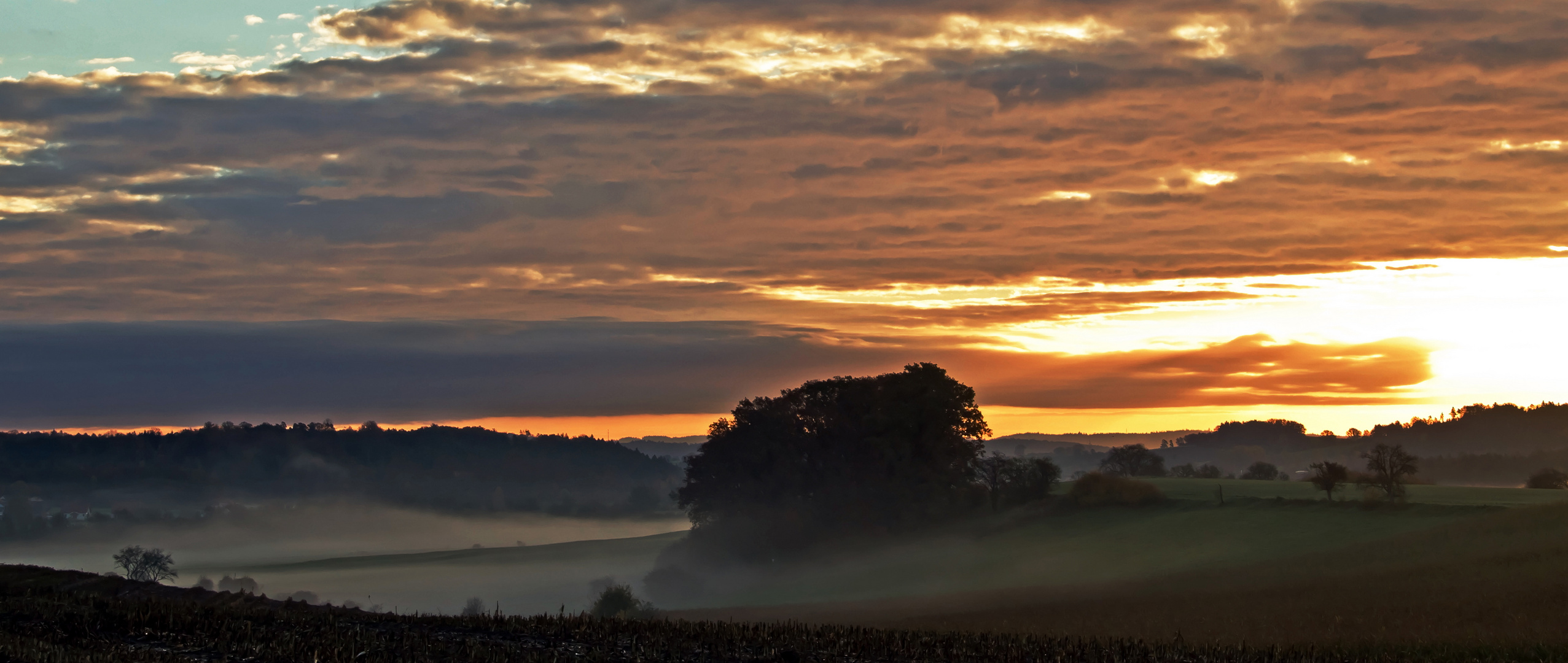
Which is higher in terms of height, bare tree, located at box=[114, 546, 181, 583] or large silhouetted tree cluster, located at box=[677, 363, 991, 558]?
large silhouetted tree cluster, located at box=[677, 363, 991, 558]

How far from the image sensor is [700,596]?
369ft

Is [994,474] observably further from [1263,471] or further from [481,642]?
[481,642]

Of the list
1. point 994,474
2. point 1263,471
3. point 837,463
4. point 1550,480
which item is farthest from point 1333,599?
point 1263,471

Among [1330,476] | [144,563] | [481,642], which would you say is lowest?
[144,563]

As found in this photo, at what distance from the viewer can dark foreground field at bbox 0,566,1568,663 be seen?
20328 millimetres

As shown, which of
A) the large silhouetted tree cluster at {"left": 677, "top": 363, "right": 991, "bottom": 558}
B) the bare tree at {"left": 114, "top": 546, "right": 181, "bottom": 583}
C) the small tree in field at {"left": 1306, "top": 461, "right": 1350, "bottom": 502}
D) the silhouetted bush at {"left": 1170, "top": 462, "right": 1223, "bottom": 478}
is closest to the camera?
the small tree in field at {"left": 1306, "top": 461, "right": 1350, "bottom": 502}

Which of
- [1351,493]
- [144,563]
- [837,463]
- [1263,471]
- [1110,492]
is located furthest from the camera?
[144,563]

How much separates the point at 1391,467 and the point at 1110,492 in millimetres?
31324

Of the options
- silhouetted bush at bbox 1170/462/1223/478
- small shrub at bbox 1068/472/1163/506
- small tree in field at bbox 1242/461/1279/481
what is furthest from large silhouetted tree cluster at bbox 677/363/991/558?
small tree in field at bbox 1242/461/1279/481

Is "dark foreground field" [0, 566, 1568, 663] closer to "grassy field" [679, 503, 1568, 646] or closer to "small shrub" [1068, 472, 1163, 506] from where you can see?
"grassy field" [679, 503, 1568, 646]

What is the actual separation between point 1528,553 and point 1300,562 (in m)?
15.2

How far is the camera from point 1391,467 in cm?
8062

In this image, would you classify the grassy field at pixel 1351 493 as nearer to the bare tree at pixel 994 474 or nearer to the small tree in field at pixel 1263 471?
the bare tree at pixel 994 474

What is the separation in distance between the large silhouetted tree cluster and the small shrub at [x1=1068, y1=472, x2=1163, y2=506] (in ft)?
35.5
